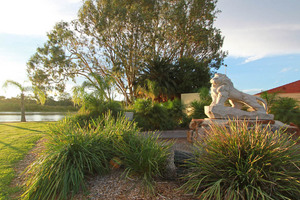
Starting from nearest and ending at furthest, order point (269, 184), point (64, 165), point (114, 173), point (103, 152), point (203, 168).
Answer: point (269, 184) < point (203, 168) < point (64, 165) < point (114, 173) < point (103, 152)

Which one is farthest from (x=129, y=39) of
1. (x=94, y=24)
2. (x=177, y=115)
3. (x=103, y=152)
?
(x=103, y=152)

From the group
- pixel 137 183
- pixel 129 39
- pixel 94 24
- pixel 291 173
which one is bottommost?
pixel 137 183

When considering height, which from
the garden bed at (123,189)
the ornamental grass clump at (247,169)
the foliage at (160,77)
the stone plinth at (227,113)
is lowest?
the garden bed at (123,189)

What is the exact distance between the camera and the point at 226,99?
5.32 m

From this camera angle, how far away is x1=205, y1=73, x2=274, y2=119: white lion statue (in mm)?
5227

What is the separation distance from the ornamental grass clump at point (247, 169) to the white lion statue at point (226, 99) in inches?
116

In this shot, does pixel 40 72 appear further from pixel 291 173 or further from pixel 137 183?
pixel 291 173

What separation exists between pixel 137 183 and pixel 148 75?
14.2 meters

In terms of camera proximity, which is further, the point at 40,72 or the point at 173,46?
the point at 173,46

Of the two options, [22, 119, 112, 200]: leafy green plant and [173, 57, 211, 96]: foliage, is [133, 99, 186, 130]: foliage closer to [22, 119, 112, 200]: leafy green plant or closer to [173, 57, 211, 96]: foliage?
[22, 119, 112, 200]: leafy green plant

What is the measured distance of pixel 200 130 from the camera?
15.9ft

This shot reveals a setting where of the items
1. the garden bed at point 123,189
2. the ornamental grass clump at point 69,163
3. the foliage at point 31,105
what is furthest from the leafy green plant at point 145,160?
the foliage at point 31,105

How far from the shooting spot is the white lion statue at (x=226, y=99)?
523cm

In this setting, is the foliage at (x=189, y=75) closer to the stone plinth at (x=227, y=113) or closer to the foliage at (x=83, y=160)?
the stone plinth at (x=227, y=113)
